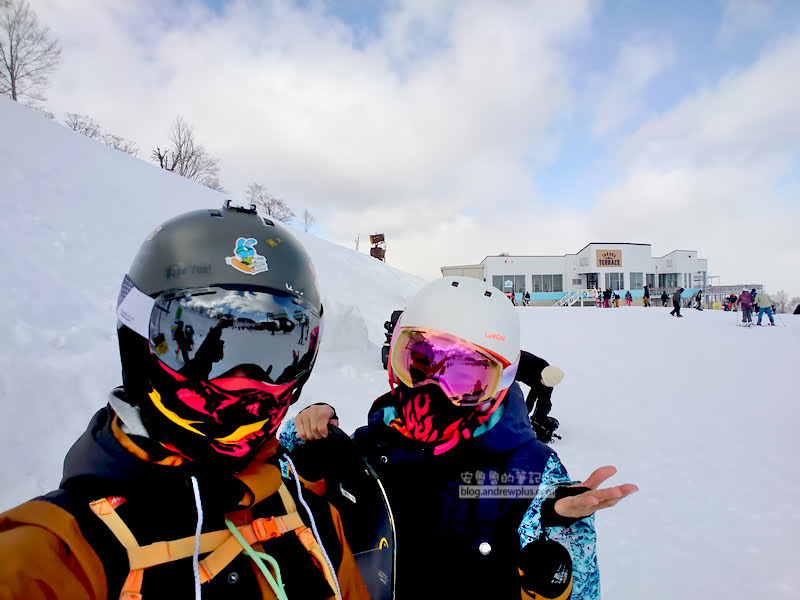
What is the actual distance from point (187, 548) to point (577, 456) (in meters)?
5.68

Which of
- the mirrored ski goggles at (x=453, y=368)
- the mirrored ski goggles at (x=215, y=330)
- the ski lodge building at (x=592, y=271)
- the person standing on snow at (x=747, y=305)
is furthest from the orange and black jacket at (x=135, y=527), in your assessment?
the ski lodge building at (x=592, y=271)

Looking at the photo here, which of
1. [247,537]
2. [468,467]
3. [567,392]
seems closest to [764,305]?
[567,392]

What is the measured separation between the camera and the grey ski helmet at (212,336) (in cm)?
144

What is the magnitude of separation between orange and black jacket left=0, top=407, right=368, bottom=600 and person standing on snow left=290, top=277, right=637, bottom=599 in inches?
22.0

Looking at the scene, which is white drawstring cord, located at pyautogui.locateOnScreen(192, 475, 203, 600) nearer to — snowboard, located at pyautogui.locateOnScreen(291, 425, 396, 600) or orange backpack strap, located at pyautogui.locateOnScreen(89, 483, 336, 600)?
orange backpack strap, located at pyautogui.locateOnScreen(89, 483, 336, 600)

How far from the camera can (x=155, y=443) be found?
1334 millimetres

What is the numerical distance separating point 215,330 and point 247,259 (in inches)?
12.5

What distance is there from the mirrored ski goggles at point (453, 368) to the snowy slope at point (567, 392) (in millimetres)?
2356

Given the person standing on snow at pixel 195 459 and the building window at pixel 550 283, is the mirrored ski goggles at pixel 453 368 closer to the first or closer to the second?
the person standing on snow at pixel 195 459

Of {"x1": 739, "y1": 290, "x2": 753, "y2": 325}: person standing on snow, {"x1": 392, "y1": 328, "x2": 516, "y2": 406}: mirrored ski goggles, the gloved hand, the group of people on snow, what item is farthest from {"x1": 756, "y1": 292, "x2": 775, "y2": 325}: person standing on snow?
{"x1": 392, "y1": 328, "x2": 516, "y2": 406}: mirrored ski goggles

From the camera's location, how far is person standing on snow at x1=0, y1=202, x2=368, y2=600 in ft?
3.61

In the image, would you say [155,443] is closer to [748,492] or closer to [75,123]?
[748,492]

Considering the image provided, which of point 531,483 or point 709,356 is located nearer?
point 531,483

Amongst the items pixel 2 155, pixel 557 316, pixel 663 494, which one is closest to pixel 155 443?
pixel 663 494
